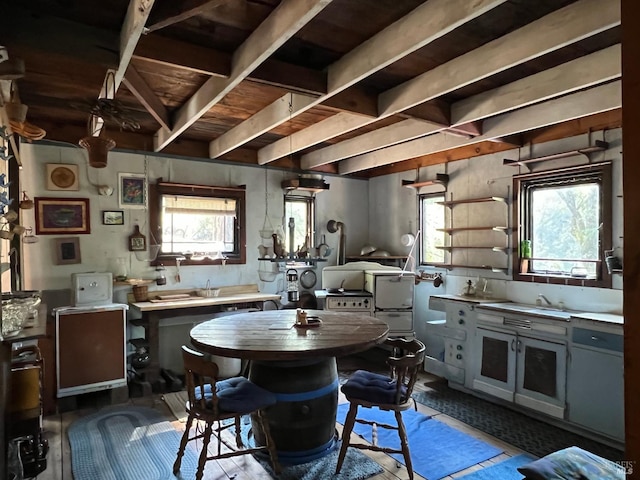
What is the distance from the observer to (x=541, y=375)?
347cm

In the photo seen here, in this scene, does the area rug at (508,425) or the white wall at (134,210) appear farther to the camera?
the white wall at (134,210)

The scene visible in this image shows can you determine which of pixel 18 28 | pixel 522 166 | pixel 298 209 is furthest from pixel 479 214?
pixel 18 28

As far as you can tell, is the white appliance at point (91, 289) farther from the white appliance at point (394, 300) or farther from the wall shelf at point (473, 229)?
the wall shelf at point (473, 229)

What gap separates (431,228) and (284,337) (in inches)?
124

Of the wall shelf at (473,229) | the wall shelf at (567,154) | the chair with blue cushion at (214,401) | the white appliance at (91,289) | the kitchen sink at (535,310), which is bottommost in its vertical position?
the chair with blue cushion at (214,401)

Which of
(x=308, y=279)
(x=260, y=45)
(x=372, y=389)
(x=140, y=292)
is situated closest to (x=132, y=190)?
(x=140, y=292)

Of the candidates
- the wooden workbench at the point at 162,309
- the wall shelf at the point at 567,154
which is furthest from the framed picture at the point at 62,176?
the wall shelf at the point at 567,154

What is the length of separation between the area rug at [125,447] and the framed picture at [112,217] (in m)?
1.82

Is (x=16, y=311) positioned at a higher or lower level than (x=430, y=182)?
lower

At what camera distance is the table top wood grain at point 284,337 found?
93.3 inches

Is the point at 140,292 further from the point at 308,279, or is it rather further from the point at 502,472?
the point at 502,472

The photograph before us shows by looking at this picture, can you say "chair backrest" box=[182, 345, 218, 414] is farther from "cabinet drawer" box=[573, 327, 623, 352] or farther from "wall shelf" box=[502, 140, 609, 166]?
"wall shelf" box=[502, 140, 609, 166]

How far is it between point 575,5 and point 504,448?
2.84m

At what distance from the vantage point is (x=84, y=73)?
2557 mm
